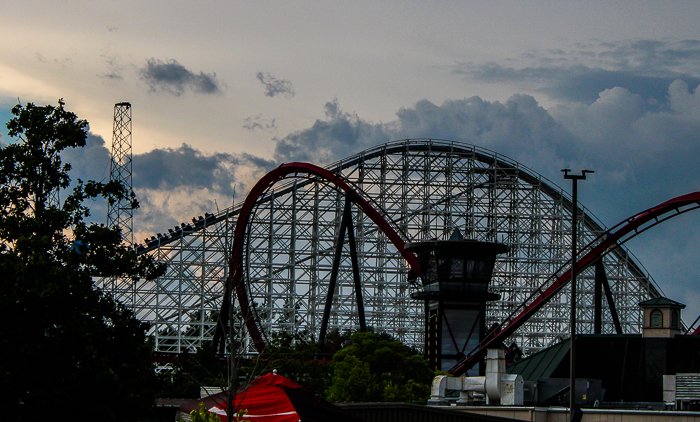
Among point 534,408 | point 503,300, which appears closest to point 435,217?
point 503,300

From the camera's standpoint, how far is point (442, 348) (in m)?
34.6

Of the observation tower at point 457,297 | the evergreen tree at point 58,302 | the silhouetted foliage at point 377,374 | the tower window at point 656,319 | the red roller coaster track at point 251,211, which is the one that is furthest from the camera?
the red roller coaster track at point 251,211

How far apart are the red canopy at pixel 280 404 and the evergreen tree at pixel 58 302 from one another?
392 centimetres

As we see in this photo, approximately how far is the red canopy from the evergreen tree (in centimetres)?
392

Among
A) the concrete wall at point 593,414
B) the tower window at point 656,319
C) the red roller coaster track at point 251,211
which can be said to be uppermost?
the red roller coaster track at point 251,211

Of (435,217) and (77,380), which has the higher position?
(435,217)

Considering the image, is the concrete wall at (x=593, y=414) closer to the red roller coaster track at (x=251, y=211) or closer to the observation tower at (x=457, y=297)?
the observation tower at (x=457, y=297)

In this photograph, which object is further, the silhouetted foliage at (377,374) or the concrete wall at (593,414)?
the silhouetted foliage at (377,374)

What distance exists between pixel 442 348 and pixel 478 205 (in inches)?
500

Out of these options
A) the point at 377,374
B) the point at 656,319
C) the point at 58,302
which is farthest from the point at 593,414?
the point at 377,374

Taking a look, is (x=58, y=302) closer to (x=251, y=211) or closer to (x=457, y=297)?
(x=457, y=297)

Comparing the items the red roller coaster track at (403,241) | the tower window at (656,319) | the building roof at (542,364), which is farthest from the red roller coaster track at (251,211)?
the tower window at (656,319)

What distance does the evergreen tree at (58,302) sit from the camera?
1798 centimetres

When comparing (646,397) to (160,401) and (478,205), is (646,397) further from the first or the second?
(478,205)
